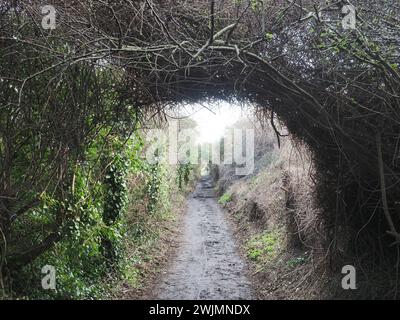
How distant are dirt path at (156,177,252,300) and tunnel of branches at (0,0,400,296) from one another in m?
2.76

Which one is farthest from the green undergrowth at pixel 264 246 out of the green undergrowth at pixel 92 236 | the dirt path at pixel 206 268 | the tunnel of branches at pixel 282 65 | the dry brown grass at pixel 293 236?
the tunnel of branches at pixel 282 65

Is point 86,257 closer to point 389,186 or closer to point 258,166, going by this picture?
point 389,186

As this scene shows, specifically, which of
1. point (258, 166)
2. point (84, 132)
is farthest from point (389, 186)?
point (258, 166)

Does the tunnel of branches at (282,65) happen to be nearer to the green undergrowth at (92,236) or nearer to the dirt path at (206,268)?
the green undergrowth at (92,236)

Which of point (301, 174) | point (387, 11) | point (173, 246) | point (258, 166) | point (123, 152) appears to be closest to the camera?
point (387, 11)

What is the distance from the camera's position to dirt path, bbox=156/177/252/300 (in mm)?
7820

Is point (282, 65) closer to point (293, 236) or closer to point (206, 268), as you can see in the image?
point (293, 236)

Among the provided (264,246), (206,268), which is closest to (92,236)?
(206,268)

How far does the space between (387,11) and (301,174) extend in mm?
4638

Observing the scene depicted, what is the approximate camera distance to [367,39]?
14.7ft

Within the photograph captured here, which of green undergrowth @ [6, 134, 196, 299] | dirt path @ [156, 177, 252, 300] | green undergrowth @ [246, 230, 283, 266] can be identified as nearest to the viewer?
green undergrowth @ [6, 134, 196, 299]

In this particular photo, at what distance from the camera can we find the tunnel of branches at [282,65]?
4.54 meters

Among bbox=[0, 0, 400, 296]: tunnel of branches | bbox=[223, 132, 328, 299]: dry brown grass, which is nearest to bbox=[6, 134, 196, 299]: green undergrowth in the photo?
bbox=[0, 0, 400, 296]: tunnel of branches

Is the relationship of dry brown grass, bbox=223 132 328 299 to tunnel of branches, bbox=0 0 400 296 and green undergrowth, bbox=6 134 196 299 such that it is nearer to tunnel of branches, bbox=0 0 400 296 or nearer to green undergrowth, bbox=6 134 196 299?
tunnel of branches, bbox=0 0 400 296
